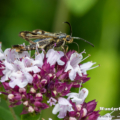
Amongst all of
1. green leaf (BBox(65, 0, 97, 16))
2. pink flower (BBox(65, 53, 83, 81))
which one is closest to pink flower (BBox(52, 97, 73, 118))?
pink flower (BBox(65, 53, 83, 81))

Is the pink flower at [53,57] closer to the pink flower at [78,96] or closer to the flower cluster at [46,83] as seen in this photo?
the flower cluster at [46,83]

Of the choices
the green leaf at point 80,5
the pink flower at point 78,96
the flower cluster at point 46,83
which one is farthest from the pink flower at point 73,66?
the green leaf at point 80,5

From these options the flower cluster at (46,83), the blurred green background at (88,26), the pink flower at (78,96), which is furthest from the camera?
the blurred green background at (88,26)

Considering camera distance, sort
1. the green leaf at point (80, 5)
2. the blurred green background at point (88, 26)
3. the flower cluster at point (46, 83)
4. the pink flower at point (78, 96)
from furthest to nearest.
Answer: the blurred green background at point (88, 26), the green leaf at point (80, 5), the pink flower at point (78, 96), the flower cluster at point (46, 83)

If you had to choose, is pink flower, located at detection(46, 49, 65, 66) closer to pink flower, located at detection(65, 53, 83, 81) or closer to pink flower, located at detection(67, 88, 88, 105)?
pink flower, located at detection(65, 53, 83, 81)

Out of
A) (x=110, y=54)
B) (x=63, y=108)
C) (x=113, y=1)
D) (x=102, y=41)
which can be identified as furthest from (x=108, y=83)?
(x=63, y=108)
